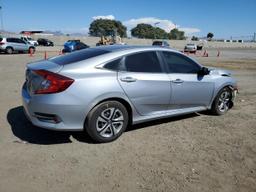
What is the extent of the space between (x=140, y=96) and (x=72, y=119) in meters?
1.25

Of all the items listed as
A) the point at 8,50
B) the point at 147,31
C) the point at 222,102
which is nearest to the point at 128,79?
the point at 222,102

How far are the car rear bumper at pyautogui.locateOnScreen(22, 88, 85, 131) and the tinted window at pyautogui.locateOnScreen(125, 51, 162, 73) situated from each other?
1180 millimetres

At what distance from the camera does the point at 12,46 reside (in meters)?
27.5

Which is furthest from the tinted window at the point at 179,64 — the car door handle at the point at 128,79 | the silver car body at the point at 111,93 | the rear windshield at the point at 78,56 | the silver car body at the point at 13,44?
the silver car body at the point at 13,44

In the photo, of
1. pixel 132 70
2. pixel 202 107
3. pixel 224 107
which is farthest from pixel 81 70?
pixel 224 107

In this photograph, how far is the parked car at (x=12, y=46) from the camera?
27052mm

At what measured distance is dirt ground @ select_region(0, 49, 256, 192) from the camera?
11.9 feet

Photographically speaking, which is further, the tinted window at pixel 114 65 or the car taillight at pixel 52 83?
the tinted window at pixel 114 65

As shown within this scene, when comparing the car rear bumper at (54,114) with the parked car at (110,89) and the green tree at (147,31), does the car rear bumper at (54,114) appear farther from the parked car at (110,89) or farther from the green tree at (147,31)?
the green tree at (147,31)

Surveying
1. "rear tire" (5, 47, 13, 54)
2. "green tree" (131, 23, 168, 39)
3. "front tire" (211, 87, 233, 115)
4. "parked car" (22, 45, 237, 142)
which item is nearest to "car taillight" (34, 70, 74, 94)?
"parked car" (22, 45, 237, 142)

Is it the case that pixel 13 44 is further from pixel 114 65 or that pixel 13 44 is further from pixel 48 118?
pixel 48 118

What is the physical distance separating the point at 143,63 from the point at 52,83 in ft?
5.43

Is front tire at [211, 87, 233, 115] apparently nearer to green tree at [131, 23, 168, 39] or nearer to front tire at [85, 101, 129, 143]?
front tire at [85, 101, 129, 143]

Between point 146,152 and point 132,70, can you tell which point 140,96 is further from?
point 146,152
